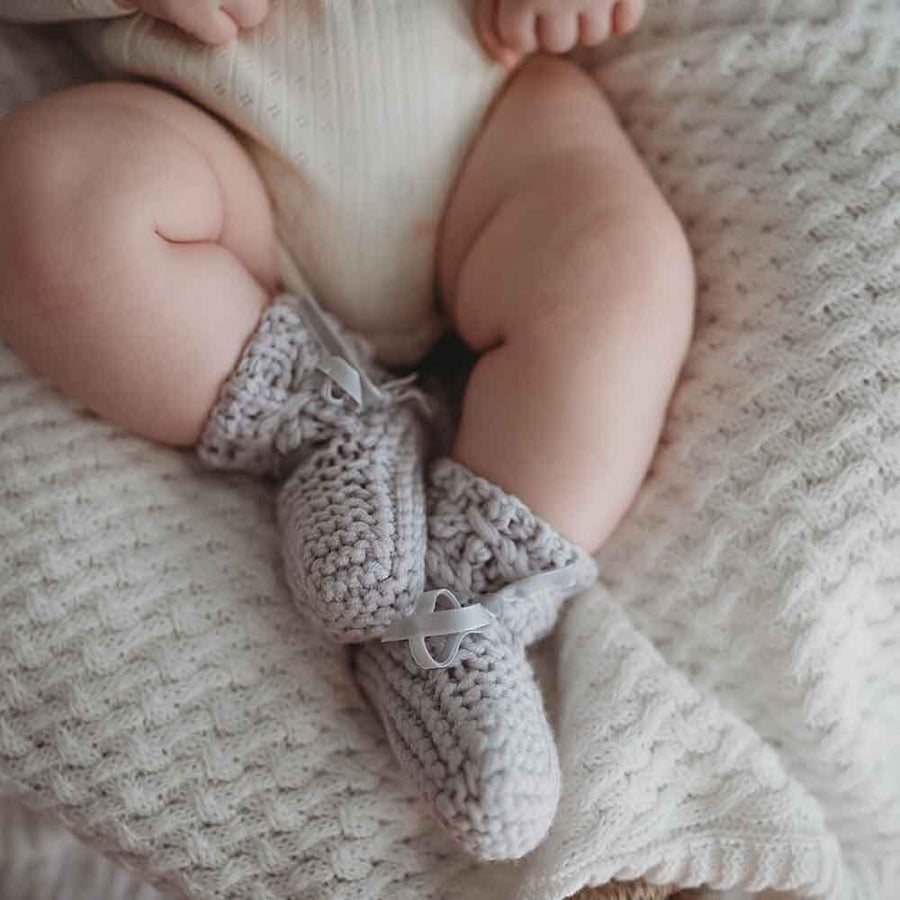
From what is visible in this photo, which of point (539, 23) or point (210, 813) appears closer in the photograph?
point (210, 813)

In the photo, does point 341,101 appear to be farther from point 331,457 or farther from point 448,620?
point 448,620

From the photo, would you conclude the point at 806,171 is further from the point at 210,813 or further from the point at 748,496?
the point at 210,813

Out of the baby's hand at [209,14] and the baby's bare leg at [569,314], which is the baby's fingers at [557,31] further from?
the baby's hand at [209,14]

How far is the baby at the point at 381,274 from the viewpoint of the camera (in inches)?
30.3

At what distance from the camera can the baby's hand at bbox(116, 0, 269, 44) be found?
82 cm

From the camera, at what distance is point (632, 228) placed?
85cm

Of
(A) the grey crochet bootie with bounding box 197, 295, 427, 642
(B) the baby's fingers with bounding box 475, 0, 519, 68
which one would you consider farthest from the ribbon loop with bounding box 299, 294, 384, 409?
(B) the baby's fingers with bounding box 475, 0, 519, 68

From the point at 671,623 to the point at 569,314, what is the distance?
29cm

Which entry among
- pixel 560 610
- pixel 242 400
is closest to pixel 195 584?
pixel 242 400

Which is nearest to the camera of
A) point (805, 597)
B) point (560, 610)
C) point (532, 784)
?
point (532, 784)

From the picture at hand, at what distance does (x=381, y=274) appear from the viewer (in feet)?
3.21

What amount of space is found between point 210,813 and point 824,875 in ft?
1.60

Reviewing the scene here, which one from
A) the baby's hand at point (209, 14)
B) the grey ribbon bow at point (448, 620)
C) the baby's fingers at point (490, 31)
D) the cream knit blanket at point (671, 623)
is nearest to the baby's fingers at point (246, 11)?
the baby's hand at point (209, 14)

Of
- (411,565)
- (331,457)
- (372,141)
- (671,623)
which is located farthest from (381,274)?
(671,623)
